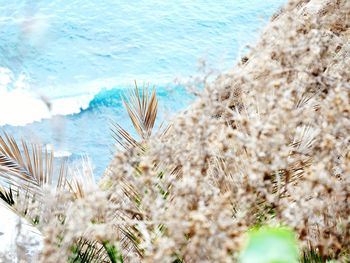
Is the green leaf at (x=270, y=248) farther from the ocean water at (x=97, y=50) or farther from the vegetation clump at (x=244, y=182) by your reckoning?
the ocean water at (x=97, y=50)

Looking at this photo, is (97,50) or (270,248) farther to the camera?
(97,50)

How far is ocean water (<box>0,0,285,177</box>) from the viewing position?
6141 millimetres

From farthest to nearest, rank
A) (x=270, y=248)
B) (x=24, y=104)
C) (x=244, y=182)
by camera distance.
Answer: (x=24, y=104) → (x=244, y=182) → (x=270, y=248)

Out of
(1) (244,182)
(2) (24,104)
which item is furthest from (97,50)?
(1) (244,182)

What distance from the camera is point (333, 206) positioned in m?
1.15

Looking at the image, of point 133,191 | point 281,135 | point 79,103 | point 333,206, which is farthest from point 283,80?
point 79,103

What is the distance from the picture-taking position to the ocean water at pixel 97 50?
20.1ft

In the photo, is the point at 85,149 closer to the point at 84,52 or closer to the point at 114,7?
the point at 84,52

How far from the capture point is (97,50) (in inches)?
285

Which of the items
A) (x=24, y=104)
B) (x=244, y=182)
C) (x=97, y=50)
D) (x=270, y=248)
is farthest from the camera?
(x=97, y=50)

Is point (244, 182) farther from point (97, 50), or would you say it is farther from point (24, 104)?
point (97, 50)

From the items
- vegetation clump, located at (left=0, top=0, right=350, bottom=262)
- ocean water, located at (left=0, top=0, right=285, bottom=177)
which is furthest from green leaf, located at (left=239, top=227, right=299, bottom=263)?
ocean water, located at (left=0, top=0, right=285, bottom=177)

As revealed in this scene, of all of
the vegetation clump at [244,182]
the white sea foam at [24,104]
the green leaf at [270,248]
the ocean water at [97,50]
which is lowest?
the white sea foam at [24,104]

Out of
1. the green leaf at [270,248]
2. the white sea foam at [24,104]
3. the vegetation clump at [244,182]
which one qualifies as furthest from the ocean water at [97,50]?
the green leaf at [270,248]
